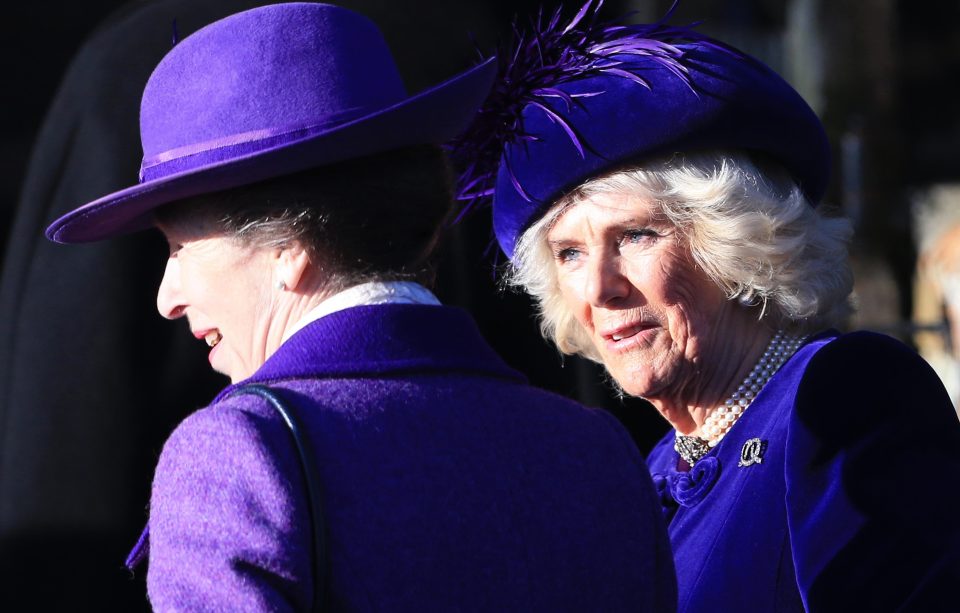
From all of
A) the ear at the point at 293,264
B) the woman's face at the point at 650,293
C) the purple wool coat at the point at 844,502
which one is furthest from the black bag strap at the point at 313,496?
the woman's face at the point at 650,293

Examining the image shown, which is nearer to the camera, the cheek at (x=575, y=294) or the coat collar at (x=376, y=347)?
the coat collar at (x=376, y=347)

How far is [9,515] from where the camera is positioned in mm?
2963

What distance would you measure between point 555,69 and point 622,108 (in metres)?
0.17

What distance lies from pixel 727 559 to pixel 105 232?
116 cm

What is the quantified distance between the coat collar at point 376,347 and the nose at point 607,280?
0.93m

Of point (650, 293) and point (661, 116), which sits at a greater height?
point (661, 116)

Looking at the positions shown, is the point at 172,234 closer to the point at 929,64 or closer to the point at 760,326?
the point at 760,326

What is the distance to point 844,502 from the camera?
2.03 m

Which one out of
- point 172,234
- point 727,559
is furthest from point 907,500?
point 172,234

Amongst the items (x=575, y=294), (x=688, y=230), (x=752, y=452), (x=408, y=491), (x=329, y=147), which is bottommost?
Result: (x=752, y=452)

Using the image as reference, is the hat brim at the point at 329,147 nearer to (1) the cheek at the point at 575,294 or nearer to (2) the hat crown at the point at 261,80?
(2) the hat crown at the point at 261,80

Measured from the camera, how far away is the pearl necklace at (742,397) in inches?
97.3

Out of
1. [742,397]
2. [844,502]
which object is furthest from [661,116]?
[844,502]

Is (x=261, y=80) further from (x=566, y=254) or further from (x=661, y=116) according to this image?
(x=566, y=254)
